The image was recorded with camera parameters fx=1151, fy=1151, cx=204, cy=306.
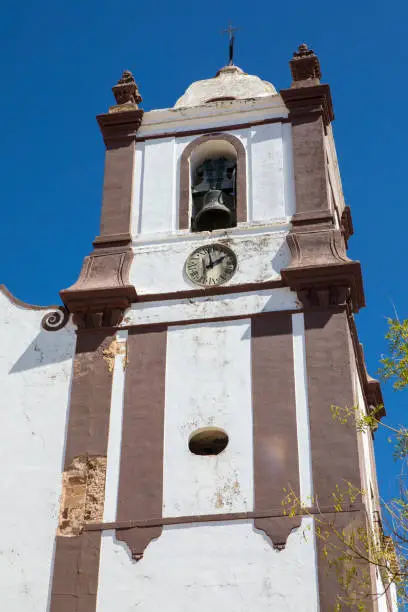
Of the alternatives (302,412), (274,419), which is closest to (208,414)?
(274,419)

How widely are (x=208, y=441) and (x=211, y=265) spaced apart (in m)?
2.97

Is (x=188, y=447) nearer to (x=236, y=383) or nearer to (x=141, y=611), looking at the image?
(x=236, y=383)

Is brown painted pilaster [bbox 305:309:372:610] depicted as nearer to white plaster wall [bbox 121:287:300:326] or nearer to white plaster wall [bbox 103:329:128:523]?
white plaster wall [bbox 121:287:300:326]

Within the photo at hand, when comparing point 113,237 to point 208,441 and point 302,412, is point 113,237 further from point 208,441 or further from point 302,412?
point 302,412

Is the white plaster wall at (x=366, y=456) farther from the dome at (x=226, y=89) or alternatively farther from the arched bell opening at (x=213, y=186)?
the dome at (x=226, y=89)

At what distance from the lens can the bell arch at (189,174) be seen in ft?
61.3

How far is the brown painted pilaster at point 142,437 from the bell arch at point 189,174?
8.22ft

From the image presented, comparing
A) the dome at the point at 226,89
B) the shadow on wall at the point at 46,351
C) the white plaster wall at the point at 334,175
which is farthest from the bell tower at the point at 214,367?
the dome at the point at 226,89

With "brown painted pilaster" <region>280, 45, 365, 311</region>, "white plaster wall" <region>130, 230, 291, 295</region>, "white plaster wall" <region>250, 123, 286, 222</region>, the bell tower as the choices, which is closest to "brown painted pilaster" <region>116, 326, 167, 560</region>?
the bell tower

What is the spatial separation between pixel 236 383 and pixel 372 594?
4.16 m

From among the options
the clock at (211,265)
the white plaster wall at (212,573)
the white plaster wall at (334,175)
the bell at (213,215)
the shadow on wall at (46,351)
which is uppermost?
the white plaster wall at (334,175)

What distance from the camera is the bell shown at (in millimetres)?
18828

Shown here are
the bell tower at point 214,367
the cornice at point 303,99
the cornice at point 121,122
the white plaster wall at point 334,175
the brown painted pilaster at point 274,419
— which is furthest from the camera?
the cornice at point 121,122

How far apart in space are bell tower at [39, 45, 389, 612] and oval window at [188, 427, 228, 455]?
0.11 feet
